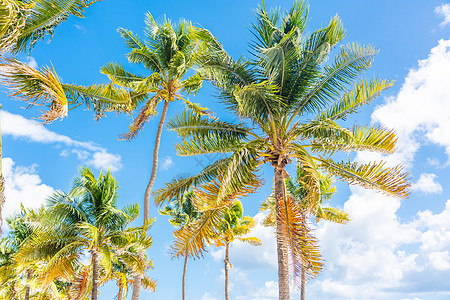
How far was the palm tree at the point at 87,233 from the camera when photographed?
14.5 metres

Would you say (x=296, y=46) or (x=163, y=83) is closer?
(x=296, y=46)

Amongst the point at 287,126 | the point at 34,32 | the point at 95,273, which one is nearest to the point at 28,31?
the point at 34,32

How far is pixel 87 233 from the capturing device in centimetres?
1465

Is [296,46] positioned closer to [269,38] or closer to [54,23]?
[269,38]

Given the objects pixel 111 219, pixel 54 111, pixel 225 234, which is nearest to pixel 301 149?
pixel 54 111

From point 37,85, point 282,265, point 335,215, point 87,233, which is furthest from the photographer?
point 335,215

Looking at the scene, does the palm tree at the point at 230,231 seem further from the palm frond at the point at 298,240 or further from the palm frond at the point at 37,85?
the palm frond at the point at 37,85

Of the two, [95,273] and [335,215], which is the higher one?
[335,215]

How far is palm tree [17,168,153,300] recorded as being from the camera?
14.5 m

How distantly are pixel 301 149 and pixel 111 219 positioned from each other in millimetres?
9716

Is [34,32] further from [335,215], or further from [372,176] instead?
[335,215]

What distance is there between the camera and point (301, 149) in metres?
9.94

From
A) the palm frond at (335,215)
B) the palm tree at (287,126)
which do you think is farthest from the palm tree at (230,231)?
the palm tree at (287,126)

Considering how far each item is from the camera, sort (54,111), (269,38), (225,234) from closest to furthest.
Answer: (54,111) < (269,38) < (225,234)
